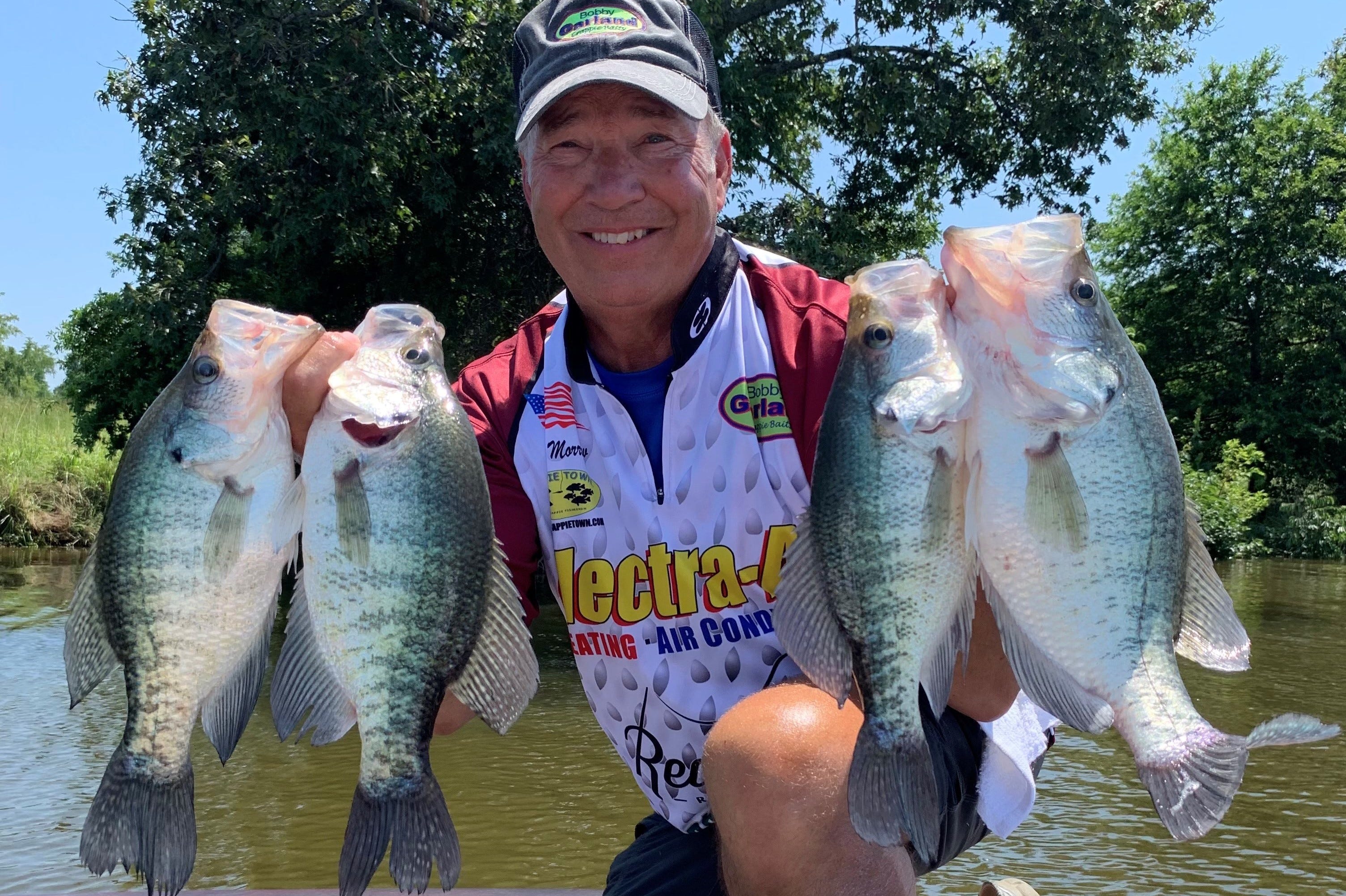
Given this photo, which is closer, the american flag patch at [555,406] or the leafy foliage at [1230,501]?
the american flag patch at [555,406]

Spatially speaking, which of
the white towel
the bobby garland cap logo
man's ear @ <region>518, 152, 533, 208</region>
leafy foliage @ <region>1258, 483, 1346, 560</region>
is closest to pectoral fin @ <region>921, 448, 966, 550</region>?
the white towel

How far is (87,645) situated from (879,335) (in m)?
1.70

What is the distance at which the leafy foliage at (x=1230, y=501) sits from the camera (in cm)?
2436

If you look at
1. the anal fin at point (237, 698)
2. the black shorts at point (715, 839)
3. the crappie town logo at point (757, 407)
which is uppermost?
the crappie town logo at point (757, 407)

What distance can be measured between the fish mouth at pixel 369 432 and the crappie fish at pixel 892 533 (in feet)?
2.71

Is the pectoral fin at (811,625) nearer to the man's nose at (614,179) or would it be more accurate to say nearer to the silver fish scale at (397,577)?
the silver fish scale at (397,577)

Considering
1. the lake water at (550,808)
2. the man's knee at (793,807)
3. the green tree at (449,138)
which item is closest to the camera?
the man's knee at (793,807)

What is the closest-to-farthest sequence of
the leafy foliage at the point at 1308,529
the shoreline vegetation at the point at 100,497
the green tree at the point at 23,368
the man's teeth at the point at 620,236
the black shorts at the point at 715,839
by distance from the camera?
the black shorts at the point at 715,839, the man's teeth at the point at 620,236, the shoreline vegetation at the point at 100,497, the leafy foliage at the point at 1308,529, the green tree at the point at 23,368

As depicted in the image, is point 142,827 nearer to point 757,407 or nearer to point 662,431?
point 662,431

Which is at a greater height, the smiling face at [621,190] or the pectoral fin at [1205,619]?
the smiling face at [621,190]

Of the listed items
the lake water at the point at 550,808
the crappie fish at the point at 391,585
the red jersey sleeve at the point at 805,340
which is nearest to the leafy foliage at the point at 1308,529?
the lake water at the point at 550,808

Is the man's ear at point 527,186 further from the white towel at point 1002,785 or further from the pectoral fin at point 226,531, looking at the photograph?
the white towel at point 1002,785

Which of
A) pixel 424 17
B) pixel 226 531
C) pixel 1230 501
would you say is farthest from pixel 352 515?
pixel 1230 501

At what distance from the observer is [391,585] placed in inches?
82.0
